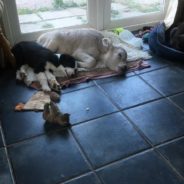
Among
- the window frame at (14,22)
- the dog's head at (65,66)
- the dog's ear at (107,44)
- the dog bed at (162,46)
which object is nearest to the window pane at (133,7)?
the window frame at (14,22)

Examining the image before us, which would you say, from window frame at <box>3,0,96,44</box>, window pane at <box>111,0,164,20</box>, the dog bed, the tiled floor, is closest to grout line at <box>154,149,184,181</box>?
the tiled floor

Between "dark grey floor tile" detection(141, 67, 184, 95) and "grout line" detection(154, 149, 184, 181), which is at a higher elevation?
"grout line" detection(154, 149, 184, 181)

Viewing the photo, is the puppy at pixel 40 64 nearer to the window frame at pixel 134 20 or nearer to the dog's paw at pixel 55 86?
the dog's paw at pixel 55 86

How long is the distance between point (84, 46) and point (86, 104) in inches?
30.4

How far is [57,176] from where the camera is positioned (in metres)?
1.48

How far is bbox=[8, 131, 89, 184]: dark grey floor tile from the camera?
148 cm

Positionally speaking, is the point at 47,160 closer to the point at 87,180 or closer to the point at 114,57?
the point at 87,180

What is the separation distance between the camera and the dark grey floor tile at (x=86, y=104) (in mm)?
1926

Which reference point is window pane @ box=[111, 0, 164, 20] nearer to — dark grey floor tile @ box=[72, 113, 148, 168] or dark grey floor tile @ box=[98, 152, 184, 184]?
dark grey floor tile @ box=[72, 113, 148, 168]

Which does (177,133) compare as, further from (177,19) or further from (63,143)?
(177,19)

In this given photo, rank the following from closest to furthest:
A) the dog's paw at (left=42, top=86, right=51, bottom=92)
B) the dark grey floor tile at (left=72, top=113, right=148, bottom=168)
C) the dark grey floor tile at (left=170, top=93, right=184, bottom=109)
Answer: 1. the dark grey floor tile at (left=72, top=113, right=148, bottom=168)
2. the dark grey floor tile at (left=170, top=93, right=184, bottom=109)
3. the dog's paw at (left=42, top=86, right=51, bottom=92)

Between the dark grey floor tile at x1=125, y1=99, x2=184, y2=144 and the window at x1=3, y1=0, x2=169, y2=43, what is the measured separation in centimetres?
138

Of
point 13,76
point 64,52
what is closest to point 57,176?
point 13,76

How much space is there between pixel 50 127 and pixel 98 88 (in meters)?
0.58
